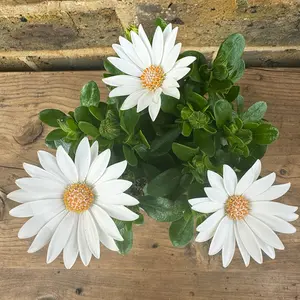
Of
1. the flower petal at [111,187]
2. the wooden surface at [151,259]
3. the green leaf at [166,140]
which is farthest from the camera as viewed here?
the wooden surface at [151,259]

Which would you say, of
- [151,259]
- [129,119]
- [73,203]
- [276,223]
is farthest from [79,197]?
[151,259]

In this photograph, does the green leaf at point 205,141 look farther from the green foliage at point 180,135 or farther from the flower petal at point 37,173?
the flower petal at point 37,173

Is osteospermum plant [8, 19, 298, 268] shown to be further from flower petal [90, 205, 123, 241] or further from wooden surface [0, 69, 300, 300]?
wooden surface [0, 69, 300, 300]

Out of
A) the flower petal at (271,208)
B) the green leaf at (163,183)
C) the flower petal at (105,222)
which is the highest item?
the green leaf at (163,183)

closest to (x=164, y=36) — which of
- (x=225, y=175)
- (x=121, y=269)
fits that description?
(x=225, y=175)

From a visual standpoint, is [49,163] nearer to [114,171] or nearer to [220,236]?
[114,171]

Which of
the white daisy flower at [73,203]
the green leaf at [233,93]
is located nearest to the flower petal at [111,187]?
the white daisy flower at [73,203]

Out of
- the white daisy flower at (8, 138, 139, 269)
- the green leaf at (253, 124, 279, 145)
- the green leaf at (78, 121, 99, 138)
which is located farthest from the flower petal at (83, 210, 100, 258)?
the green leaf at (253, 124, 279, 145)
